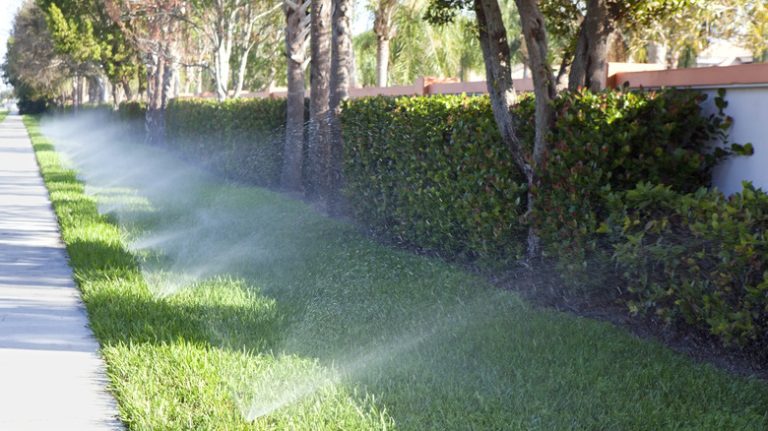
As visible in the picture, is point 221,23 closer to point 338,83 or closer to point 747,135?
point 338,83

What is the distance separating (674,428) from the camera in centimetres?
426

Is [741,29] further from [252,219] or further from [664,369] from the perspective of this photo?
[664,369]

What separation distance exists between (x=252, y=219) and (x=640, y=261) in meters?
6.62

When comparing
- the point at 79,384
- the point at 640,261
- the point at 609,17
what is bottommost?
the point at 79,384

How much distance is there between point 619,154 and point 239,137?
12.3 meters

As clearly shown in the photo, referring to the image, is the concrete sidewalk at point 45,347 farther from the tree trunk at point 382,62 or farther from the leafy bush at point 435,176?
the tree trunk at point 382,62

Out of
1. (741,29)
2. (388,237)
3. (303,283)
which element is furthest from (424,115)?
(741,29)

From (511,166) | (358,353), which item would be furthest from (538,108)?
(358,353)

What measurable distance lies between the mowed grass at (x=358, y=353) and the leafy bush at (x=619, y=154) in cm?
48

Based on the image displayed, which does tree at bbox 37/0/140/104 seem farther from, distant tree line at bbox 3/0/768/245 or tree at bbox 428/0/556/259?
tree at bbox 428/0/556/259

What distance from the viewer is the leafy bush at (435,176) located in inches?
294

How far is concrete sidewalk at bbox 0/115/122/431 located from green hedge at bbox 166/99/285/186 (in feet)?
20.1

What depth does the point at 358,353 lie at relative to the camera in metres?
5.42

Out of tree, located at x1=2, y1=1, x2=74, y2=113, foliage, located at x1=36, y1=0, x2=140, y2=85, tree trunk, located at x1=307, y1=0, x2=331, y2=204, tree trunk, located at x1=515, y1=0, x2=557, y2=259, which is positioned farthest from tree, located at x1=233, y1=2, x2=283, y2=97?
tree trunk, located at x1=515, y1=0, x2=557, y2=259
